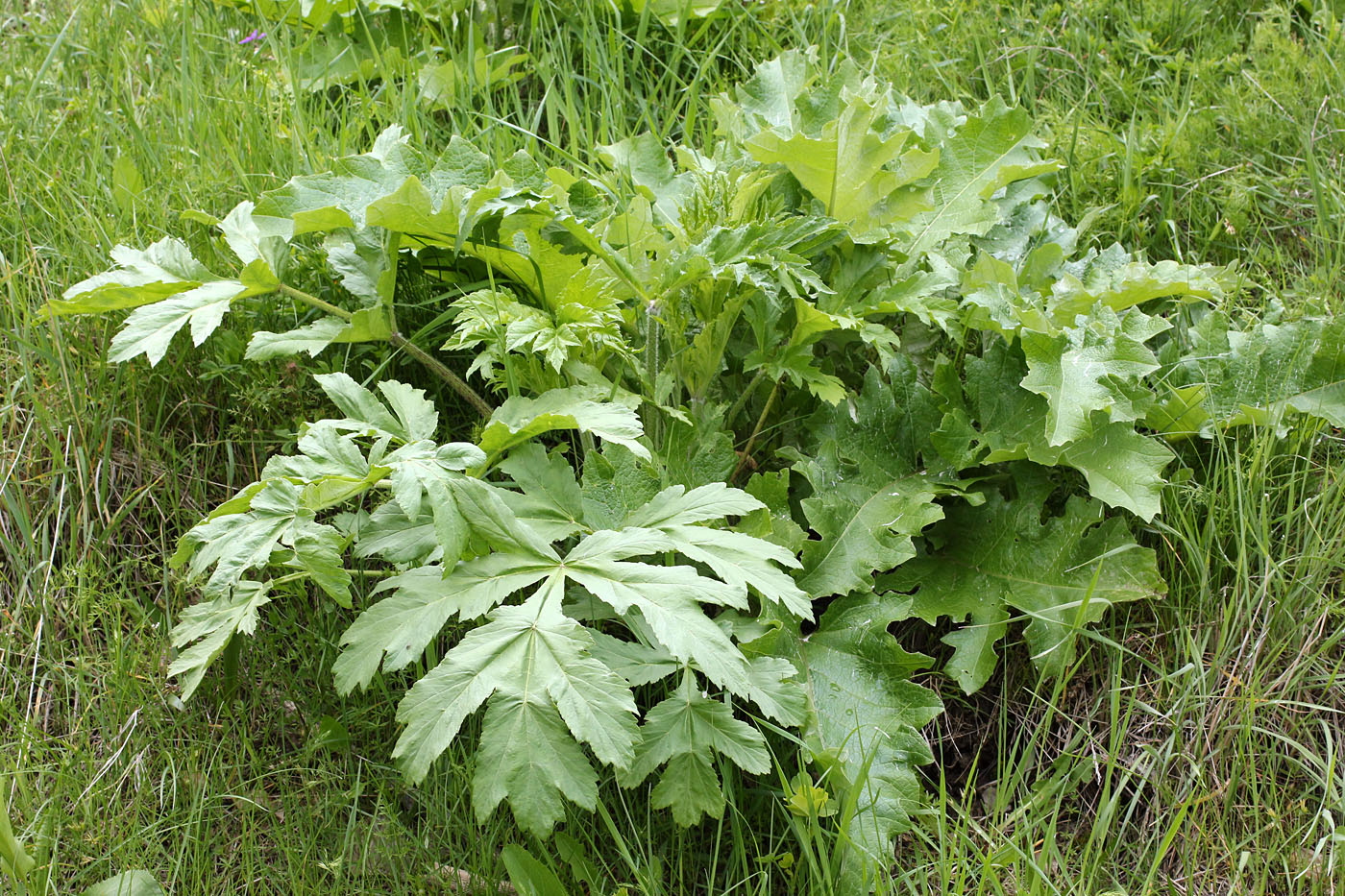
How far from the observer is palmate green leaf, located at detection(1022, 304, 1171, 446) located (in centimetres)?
220

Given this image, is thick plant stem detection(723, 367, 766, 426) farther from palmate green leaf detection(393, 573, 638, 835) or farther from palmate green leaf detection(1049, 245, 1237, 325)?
palmate green leaf detection(393, 573, 638, 835)

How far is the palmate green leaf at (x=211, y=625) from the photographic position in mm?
2080

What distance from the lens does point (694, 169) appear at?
8.38ft

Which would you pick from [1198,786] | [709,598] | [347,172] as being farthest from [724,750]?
[347,172]

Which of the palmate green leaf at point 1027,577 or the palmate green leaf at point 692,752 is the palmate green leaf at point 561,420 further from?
the palmate green leaf at point 1027,577

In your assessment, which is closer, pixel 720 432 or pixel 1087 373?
pixel 1087 373

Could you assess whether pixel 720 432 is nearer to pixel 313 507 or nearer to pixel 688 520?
pixel 688 520

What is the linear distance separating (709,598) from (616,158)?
4.40 feet

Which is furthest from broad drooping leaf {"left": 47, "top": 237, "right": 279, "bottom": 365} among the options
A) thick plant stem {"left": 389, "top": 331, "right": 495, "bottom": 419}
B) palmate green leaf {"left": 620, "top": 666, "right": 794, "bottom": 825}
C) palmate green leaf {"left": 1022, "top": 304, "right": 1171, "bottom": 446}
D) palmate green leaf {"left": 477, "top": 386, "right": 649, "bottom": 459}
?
palmate green leaf {"left": 1022, "top": 304, "right": 1171, "bottom": 446}

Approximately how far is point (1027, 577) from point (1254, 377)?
0.74 meters

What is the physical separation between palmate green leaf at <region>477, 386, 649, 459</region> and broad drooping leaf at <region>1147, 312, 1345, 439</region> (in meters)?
1.27

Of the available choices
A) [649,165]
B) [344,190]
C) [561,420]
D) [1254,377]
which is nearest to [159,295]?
[344,190]

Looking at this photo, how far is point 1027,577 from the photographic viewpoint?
2.41 m

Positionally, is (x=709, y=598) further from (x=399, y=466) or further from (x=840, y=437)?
(x=840, y=437)
